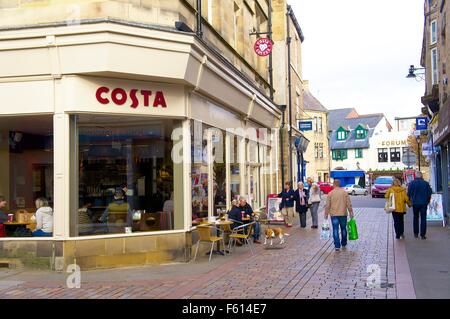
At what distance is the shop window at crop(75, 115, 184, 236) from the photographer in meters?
10.2

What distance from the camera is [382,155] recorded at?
71.1m

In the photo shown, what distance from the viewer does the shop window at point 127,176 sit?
10.2 meters

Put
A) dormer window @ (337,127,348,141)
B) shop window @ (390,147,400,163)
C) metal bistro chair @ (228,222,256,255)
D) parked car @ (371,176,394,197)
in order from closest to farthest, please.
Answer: metal bistro chair @ (228,222,256,255), parked car @ (371,176,394,197), shop window @ (390,147,400,163), dormer window @ (337,127,348,141)

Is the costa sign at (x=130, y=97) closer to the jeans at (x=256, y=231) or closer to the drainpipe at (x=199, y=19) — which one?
the drainpipe at (x=199, y=19)

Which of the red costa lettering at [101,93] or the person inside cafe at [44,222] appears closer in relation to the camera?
the red costa lettering at [101,93]

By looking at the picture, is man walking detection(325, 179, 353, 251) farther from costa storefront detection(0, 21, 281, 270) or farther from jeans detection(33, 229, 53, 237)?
jeans detection(33, 229, 53, 237)

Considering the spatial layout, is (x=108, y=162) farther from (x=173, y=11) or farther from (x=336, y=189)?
(x=336, y=189)

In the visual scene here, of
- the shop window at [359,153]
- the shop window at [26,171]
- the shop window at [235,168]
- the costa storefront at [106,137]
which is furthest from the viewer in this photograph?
the shop window at [359,153]

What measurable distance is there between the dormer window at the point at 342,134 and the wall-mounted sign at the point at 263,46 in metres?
60.9

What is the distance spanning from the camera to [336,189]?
12188 millimetres

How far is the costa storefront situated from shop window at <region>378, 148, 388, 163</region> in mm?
62199

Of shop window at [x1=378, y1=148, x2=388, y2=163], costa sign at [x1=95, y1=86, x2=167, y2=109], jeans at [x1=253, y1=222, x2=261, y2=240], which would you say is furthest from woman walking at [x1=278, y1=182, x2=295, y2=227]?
shop window at [x1=378, y1=148, x2=388, y2=163]

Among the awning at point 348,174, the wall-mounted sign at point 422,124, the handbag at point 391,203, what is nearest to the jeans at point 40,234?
the handbag at point 391,203

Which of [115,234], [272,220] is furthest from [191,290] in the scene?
[272,220]
